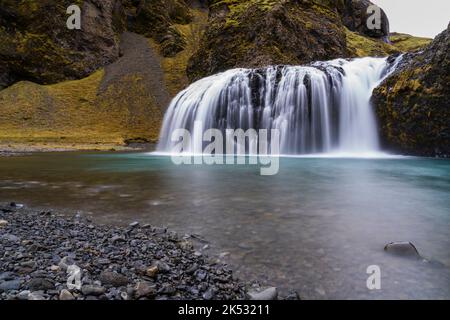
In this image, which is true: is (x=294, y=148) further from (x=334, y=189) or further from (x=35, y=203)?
(x=35, y=203)

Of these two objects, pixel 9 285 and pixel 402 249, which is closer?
pixel 9 285

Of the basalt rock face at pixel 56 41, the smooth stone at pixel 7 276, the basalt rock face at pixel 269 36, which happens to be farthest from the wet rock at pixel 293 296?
the basalt rock face at pixel 56 41

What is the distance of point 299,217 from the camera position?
15.9ft

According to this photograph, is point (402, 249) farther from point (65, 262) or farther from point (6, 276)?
point (6, 276)

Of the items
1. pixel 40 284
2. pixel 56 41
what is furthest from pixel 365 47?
pixel 40 284

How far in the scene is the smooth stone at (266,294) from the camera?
7.81ft

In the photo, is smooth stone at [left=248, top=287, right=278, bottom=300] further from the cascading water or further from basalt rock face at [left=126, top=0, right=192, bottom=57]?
basalt rock face at [left=126, top=0, right=192, bottom=57]

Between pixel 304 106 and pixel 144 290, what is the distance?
19.3 metres

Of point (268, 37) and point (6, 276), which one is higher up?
point (268, 37)

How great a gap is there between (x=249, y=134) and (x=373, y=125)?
25.2 feet

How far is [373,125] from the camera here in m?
18.8

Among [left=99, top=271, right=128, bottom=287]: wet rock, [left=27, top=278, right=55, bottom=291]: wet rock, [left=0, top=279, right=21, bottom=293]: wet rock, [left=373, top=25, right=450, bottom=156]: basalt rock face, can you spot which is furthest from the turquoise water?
[left=373, top=25, right=450, bottom=156]: basalt rock face

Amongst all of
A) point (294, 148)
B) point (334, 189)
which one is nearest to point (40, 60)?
point (294, 148)

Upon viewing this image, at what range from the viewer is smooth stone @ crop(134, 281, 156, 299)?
2.30 m
